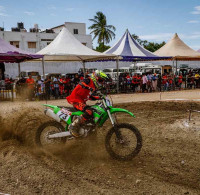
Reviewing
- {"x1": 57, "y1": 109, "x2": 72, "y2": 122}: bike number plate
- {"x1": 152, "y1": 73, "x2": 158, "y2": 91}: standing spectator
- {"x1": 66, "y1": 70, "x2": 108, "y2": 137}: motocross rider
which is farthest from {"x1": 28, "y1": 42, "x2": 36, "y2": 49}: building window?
{"x1": 66, "y1": 70, "x2": 108, "y2": 137}: motocross rider

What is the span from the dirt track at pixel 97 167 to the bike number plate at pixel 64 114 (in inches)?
29.5

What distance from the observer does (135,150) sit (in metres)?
4.78

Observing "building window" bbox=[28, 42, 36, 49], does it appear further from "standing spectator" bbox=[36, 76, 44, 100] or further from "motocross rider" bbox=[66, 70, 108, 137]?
"motocross rider" bbox=[66, 70, 108, 137]

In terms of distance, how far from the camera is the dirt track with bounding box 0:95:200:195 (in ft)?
12.4

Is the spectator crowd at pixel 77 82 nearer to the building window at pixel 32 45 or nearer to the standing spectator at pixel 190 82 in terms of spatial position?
the standing spectator at pixel 190 82

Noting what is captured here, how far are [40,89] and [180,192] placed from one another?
1217 cm

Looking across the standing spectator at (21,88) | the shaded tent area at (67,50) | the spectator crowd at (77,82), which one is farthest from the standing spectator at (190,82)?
the standing spectator at (21,88)

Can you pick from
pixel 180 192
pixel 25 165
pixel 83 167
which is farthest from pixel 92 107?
pixel 180 192

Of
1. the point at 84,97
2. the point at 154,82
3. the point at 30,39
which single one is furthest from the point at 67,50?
the point at 30,39

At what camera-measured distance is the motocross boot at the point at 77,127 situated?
16.3 feet

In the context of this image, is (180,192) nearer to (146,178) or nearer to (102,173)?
(146,178)

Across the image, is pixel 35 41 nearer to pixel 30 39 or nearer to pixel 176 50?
pixel 30 39

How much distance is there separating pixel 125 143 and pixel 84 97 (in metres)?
1.30

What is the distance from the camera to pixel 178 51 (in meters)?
22.0
